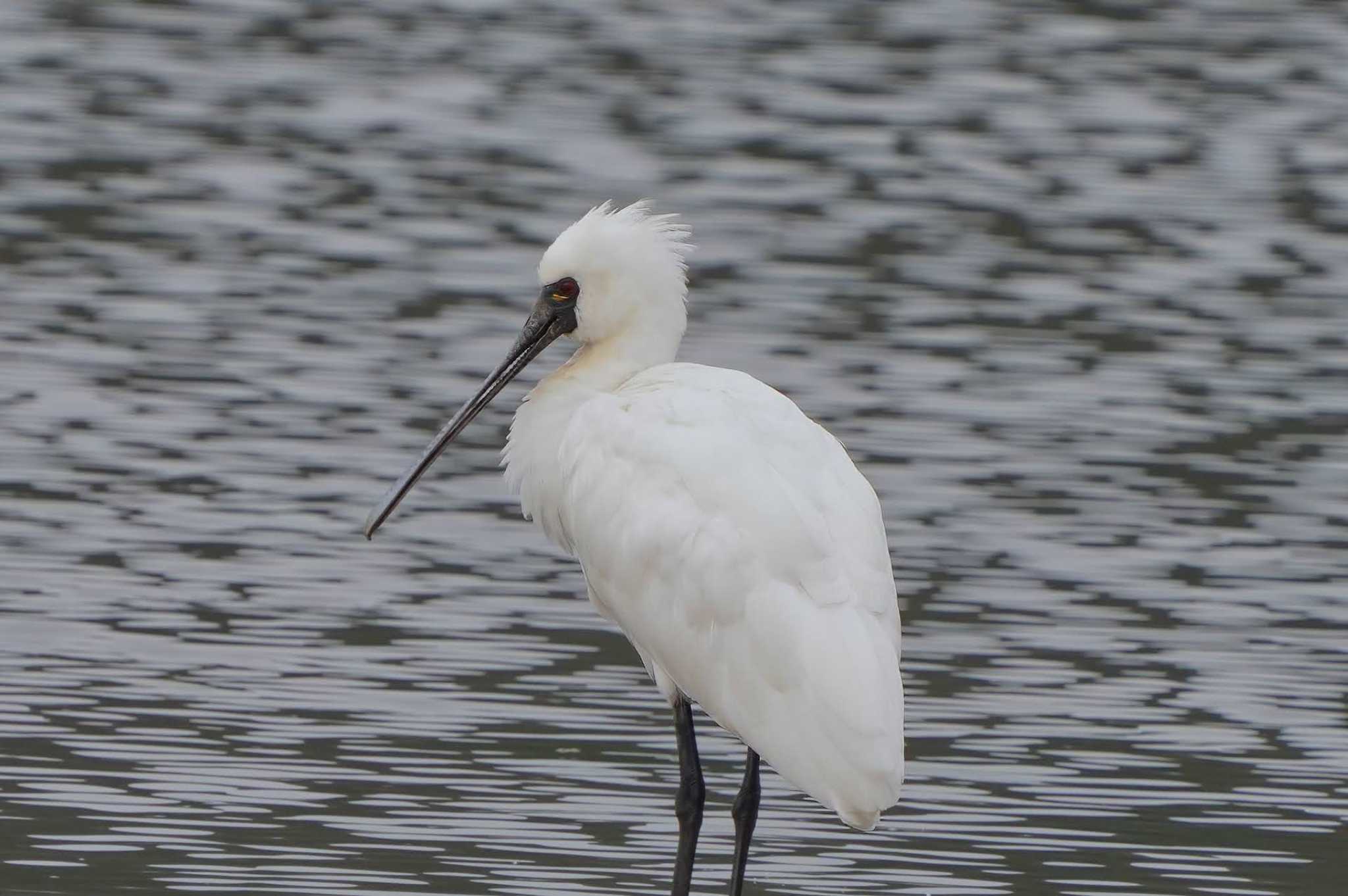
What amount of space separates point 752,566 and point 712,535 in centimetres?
15

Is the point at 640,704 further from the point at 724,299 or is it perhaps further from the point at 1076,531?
the point at 724,299

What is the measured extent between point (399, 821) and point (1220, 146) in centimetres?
1249

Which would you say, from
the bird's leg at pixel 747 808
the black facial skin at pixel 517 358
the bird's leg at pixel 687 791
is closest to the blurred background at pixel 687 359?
the bird's leg at pixel 687 791

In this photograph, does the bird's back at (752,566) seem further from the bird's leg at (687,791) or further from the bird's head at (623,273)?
the bird's head at (623,273)

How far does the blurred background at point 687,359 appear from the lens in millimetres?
9430

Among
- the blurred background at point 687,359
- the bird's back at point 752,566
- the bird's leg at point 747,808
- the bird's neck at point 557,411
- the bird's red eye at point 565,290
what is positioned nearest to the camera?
the bird's back at point 752,566

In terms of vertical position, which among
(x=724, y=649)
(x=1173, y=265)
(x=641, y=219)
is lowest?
(x=1173, y=265)

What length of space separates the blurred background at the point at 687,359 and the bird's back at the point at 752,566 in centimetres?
91

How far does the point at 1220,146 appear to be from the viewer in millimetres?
20547

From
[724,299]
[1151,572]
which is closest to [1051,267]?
[724,299]

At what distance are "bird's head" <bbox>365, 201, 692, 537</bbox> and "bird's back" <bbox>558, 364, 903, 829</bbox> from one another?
1.28 ft

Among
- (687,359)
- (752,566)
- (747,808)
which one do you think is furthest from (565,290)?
(687,359)

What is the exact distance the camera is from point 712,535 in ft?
26.8

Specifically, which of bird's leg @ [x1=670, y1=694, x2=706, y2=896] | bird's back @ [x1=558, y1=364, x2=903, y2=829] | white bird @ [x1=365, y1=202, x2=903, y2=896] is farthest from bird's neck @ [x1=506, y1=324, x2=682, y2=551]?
bird's leg @ [x1=670, y1=694, x2=706, y2=896]
